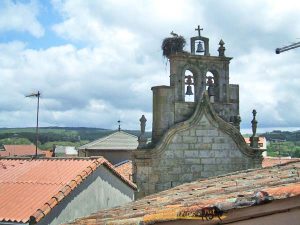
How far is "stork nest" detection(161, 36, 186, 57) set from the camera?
1398cm

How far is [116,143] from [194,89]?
17.1 m

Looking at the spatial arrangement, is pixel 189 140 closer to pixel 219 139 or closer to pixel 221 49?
pixel 219 139

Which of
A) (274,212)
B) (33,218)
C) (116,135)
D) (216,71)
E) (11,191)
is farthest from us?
(116,135)

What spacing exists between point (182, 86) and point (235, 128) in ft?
6.43

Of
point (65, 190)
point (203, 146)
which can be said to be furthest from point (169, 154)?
point (65, 190)

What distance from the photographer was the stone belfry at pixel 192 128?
13.0 metres

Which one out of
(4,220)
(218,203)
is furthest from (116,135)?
(218,203)

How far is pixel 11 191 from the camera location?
1203 cm

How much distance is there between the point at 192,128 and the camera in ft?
43.4

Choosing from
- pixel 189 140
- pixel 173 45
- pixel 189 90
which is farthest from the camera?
pixel 173 45

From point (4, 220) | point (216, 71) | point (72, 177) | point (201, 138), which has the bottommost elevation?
point (4, 220)

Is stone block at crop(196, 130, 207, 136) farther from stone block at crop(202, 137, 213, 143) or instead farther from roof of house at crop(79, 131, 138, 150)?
roof of house at crop(79, 131, 138, 150)

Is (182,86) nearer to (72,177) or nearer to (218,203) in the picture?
(72,177)

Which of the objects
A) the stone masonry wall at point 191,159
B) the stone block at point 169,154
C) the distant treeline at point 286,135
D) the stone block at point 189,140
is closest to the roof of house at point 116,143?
the stone masonry wall at point 191,159
